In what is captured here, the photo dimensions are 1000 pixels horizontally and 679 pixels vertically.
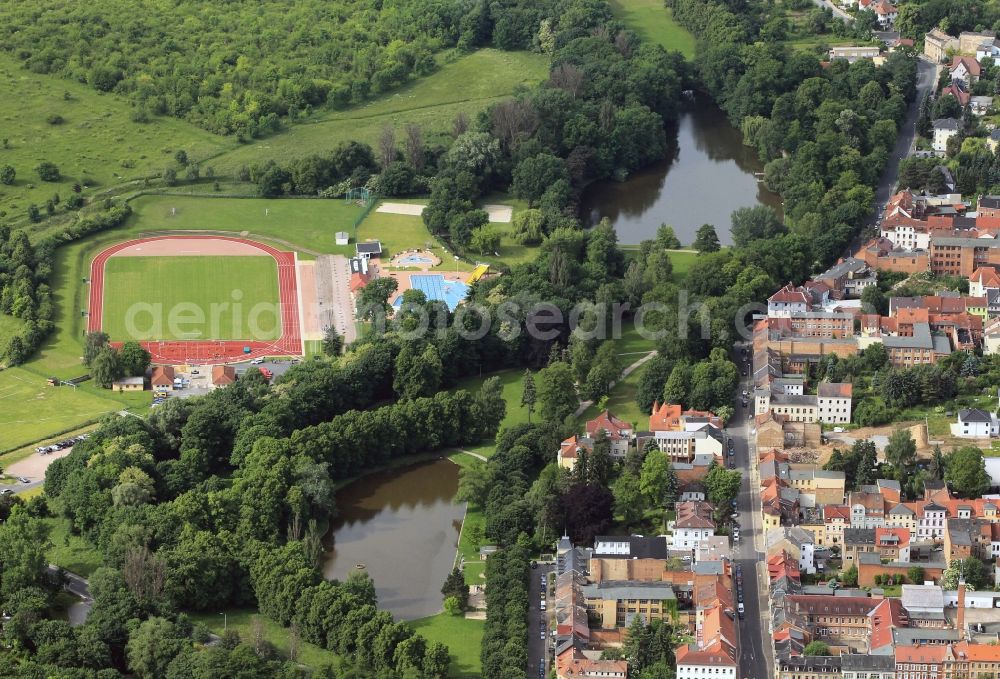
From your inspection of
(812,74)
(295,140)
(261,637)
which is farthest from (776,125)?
(261,637)

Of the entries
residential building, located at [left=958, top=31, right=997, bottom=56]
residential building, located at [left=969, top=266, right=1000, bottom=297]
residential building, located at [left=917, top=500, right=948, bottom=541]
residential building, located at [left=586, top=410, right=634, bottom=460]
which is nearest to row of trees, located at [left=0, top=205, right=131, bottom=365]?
residential building, located at [left=586, top=410, right=634, bottom=460]

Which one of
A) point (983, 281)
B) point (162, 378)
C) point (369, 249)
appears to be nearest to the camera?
point (162, 378)

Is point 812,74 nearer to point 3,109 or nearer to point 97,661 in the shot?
point 3,109

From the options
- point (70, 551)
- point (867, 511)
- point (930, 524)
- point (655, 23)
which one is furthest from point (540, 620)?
point (655, 23)

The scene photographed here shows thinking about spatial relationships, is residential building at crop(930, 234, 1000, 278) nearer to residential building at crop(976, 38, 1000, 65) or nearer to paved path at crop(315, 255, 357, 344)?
paved path at crop(315, 255, 357, 344)

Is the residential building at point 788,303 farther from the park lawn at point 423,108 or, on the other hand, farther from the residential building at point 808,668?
the park lawn at point 423,108

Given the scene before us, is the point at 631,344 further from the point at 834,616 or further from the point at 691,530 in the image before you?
the point at 834,616

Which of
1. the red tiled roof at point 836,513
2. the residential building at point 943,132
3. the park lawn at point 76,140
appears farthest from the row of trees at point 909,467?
the park lawn at point 76,140
